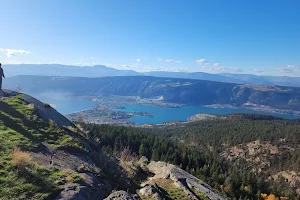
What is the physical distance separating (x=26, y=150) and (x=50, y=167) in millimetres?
3055

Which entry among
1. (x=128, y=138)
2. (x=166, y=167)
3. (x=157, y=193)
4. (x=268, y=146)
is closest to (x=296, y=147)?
(x=268, y=146)

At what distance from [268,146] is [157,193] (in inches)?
5915

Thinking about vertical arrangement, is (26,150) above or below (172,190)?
above

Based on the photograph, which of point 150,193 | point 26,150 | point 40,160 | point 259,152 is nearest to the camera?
point 40,160

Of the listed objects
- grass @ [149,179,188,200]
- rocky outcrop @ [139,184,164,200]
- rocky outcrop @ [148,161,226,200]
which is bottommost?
rocky outcrop @ [148,161,226,200]

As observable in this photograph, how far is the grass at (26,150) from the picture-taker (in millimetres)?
11102

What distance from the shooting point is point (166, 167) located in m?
28.7

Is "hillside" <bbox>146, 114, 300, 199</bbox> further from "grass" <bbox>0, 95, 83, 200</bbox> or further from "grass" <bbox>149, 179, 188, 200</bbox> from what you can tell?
"grass" <bbox>0, 95, 83, 200</bbox>

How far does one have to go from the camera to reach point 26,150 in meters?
16.4

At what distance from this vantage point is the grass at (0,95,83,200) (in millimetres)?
11102

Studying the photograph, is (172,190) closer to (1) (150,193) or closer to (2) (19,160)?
(1) (150,193)

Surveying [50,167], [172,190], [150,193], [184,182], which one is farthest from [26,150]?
[184,182]

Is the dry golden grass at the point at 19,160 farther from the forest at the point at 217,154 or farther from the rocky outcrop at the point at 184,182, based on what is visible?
the forest at the point at 217,154

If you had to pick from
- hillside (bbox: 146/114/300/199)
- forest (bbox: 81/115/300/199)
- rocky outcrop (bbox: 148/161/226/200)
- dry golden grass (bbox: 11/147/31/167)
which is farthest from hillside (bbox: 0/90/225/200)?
hillside (bbox: 146/114/300/199)
